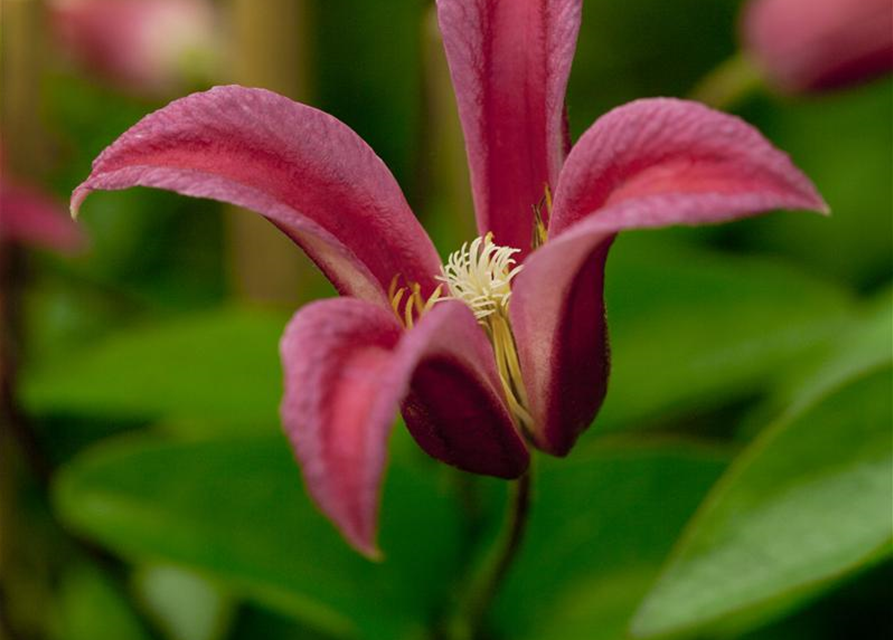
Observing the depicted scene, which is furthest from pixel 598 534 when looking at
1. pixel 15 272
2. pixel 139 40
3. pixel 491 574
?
pixel 139 40

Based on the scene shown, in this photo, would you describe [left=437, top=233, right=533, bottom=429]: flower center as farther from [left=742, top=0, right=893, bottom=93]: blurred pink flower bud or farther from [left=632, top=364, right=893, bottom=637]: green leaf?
[left=742, top=0, right=893, bottom=93]: blurred pink flower bud

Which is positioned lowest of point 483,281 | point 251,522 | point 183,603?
point 183,603

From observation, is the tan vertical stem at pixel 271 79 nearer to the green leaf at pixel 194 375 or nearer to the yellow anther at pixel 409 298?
the green leaf at pixel 194 375

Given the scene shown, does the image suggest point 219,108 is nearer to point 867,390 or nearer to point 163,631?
point 867,390

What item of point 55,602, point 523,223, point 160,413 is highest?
point 523,223

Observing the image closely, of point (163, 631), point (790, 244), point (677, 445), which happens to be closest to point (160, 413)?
point (163, 631)

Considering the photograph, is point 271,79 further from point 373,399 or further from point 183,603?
point 373,399
